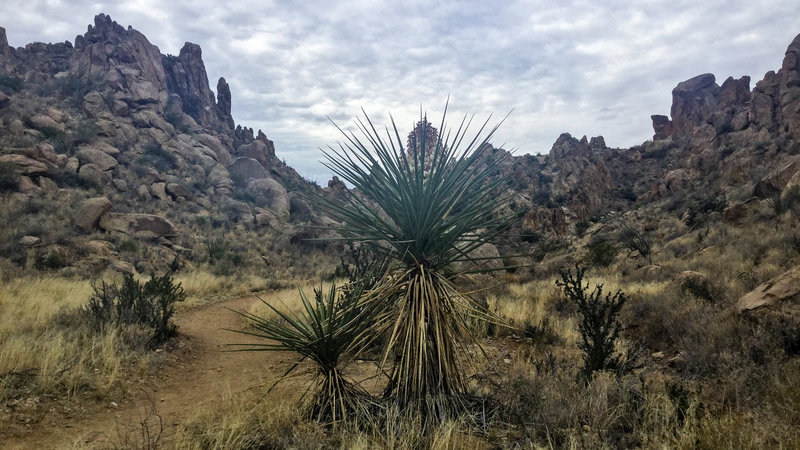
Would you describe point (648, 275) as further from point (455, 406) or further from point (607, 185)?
point (607, 185)

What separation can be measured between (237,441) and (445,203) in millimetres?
2870

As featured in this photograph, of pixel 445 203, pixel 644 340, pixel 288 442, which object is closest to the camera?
pixel 288 442

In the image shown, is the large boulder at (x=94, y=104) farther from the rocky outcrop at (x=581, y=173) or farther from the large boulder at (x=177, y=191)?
the rocky outcrop at (x=581, y=173)

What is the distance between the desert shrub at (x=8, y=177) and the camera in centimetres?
1870

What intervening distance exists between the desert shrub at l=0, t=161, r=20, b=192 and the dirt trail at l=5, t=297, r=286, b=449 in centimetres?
1626

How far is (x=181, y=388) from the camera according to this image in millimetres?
6027

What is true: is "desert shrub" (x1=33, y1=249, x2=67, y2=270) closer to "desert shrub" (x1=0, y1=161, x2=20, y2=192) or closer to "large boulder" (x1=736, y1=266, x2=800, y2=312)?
"desert shrub" (x1=0, y1=161, x2=20, y2=192)

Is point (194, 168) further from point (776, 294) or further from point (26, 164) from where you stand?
point (776, 294)

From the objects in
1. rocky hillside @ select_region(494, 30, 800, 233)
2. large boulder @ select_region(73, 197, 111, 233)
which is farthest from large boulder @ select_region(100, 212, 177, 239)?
rocky hillside @ select_region(494, 30, 800, 233)

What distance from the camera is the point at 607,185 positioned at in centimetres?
4188

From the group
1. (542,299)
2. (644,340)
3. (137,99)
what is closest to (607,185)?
(542,299)

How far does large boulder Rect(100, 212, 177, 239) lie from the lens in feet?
62.1

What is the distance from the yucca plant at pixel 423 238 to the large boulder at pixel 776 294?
4745 mm

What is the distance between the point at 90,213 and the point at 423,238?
20935 mm
